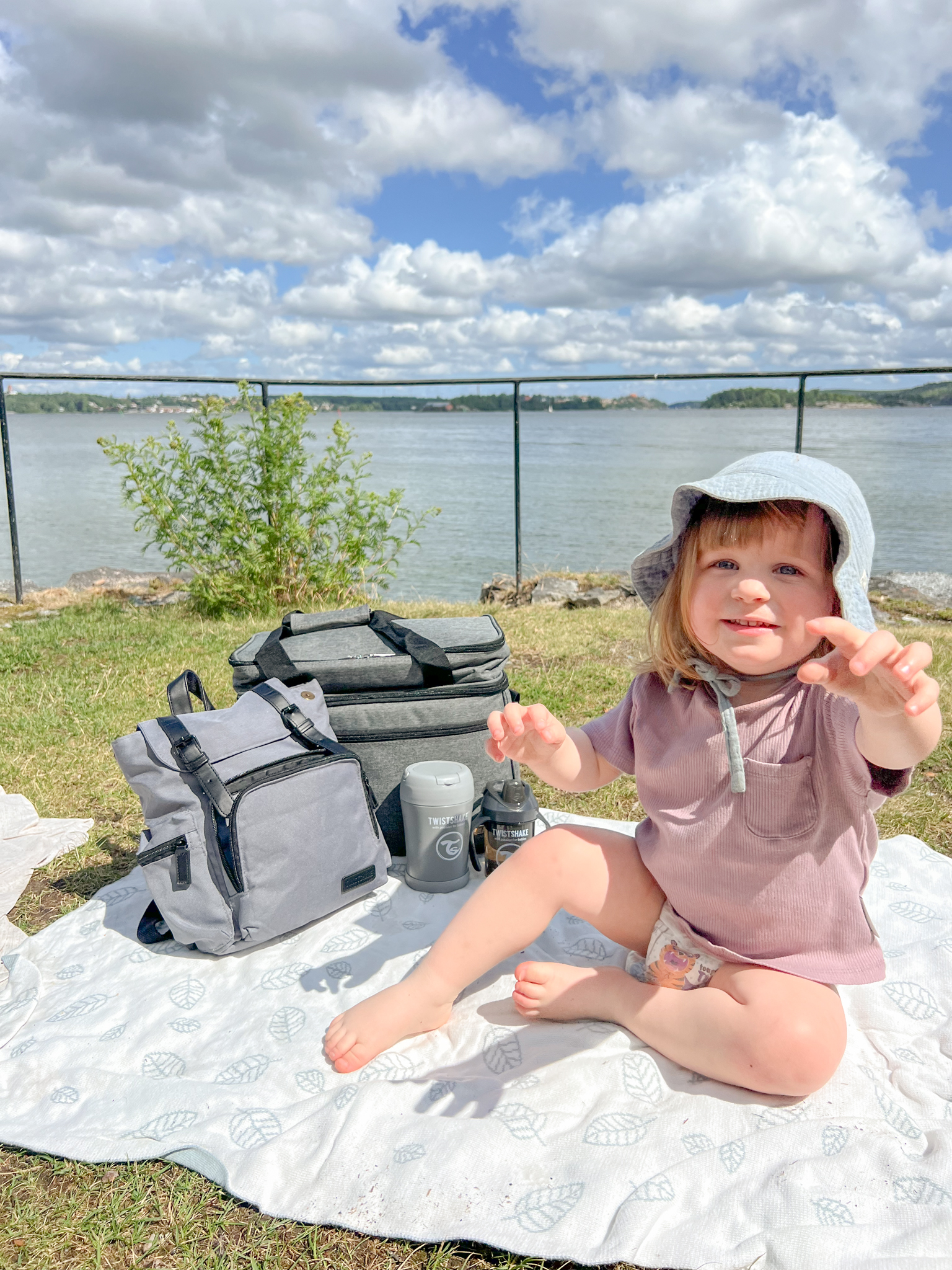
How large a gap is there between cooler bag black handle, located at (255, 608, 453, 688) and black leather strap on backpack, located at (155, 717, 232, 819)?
39cm

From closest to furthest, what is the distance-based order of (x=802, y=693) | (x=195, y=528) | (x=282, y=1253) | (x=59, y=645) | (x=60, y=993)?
(x=282, y=1253), (x=802, y=693), (x=60, y=993), (x=59, y=645), (x=195, y=528)

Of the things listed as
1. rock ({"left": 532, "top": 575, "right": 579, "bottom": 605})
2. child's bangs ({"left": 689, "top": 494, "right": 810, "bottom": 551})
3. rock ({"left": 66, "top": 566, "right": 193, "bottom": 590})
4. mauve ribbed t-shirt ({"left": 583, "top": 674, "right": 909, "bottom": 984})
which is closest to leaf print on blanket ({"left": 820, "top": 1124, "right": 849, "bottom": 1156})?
mauve ribbed t-shirt ({"left": 583, "top": 674, "right": 909, "bottom": 984})

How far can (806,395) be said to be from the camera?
19.5 ft

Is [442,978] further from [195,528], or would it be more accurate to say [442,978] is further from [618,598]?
[618,598]

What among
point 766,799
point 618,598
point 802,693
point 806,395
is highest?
point 806,395

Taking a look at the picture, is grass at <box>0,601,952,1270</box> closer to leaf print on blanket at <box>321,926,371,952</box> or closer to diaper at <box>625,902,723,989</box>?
diaper at <box>625,902,723,989</box>

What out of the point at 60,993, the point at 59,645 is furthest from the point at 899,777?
the point at 59,645

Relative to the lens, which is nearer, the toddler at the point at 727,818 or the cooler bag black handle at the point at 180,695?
the toddler at the point at 727,818

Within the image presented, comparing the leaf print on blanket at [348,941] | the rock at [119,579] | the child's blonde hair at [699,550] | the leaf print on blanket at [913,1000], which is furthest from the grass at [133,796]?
the rock at [119,579]

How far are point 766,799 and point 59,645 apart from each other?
14.7 ft

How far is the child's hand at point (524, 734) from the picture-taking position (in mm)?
1622

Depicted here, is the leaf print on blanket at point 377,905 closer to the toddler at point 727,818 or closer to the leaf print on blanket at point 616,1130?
the toddler at point 727,818

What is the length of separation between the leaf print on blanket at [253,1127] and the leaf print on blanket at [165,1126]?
80 mm

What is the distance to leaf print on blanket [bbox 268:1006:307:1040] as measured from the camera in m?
1.84
